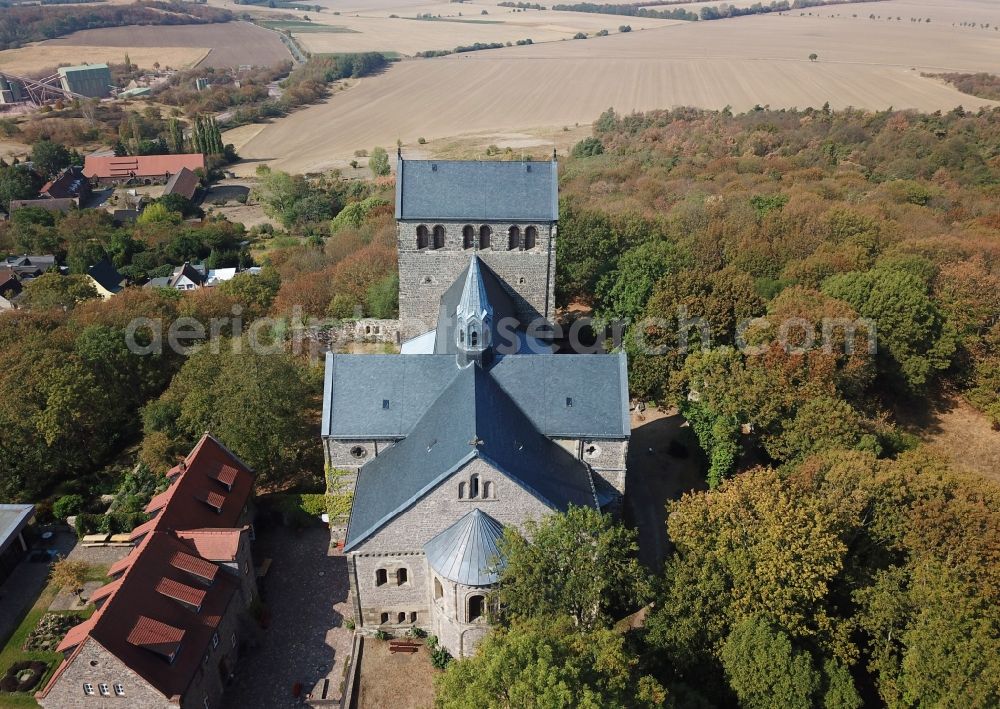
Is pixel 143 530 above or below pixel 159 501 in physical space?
below

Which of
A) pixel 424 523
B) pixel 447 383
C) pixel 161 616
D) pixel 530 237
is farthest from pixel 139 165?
pixel 424 523

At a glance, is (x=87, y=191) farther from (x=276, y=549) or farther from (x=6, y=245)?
(x=276, y=549)

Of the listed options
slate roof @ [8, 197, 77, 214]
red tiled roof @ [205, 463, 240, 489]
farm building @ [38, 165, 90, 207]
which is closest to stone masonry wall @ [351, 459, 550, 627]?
red tiled roof @ [205, 463, 240, 489]

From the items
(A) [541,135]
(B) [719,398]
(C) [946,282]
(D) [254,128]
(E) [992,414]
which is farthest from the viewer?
(D) [254,128]

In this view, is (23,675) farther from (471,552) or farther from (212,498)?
(471,552)

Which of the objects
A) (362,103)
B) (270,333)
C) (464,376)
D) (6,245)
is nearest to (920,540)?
(464,376)

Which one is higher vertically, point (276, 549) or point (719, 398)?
point (719, 398)

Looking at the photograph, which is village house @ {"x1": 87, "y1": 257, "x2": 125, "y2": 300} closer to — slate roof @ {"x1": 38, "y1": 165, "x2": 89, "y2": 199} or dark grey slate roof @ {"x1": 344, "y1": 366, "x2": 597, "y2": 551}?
slate roof @ {"x1": 38, "y1": 165, "x2": 89, "y2": 199}
